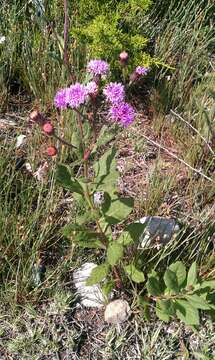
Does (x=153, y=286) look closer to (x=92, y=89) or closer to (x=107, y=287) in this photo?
(x=107, y=287)

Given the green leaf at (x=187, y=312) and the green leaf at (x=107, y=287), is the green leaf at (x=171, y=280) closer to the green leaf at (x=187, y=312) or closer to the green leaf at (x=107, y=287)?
the green leaf at (x=187, y=312)

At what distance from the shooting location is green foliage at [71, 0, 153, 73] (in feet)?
7.60

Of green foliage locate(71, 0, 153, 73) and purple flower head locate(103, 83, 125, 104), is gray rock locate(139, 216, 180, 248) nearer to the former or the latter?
purple flower head locate(103, 83, 125, 104)

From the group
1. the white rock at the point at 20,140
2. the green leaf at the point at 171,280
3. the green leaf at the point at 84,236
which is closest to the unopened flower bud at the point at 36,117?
the green leaf at the point at 84,236

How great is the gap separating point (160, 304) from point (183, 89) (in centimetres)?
123

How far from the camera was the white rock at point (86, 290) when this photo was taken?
1794 mm

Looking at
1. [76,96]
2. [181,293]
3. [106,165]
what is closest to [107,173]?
[106,165]

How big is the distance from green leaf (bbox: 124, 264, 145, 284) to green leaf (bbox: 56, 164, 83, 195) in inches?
14.5

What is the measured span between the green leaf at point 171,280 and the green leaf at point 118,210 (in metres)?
A: 0.22

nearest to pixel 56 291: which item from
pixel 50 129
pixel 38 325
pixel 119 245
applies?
pixel 38 325

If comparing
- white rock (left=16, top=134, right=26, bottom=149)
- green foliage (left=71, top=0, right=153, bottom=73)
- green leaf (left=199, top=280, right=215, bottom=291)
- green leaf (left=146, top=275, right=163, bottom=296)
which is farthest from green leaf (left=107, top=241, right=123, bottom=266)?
green foliage (left=71, top=0, right=153, bottom=73)

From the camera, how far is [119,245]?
1523mm

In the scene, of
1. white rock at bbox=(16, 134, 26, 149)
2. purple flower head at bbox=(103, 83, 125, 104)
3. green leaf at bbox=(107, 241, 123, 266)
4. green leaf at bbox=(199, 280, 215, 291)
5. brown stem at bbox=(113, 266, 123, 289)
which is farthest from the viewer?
white rock at bbox=(16, 134, 26, 149)

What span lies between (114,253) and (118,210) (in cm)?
12
